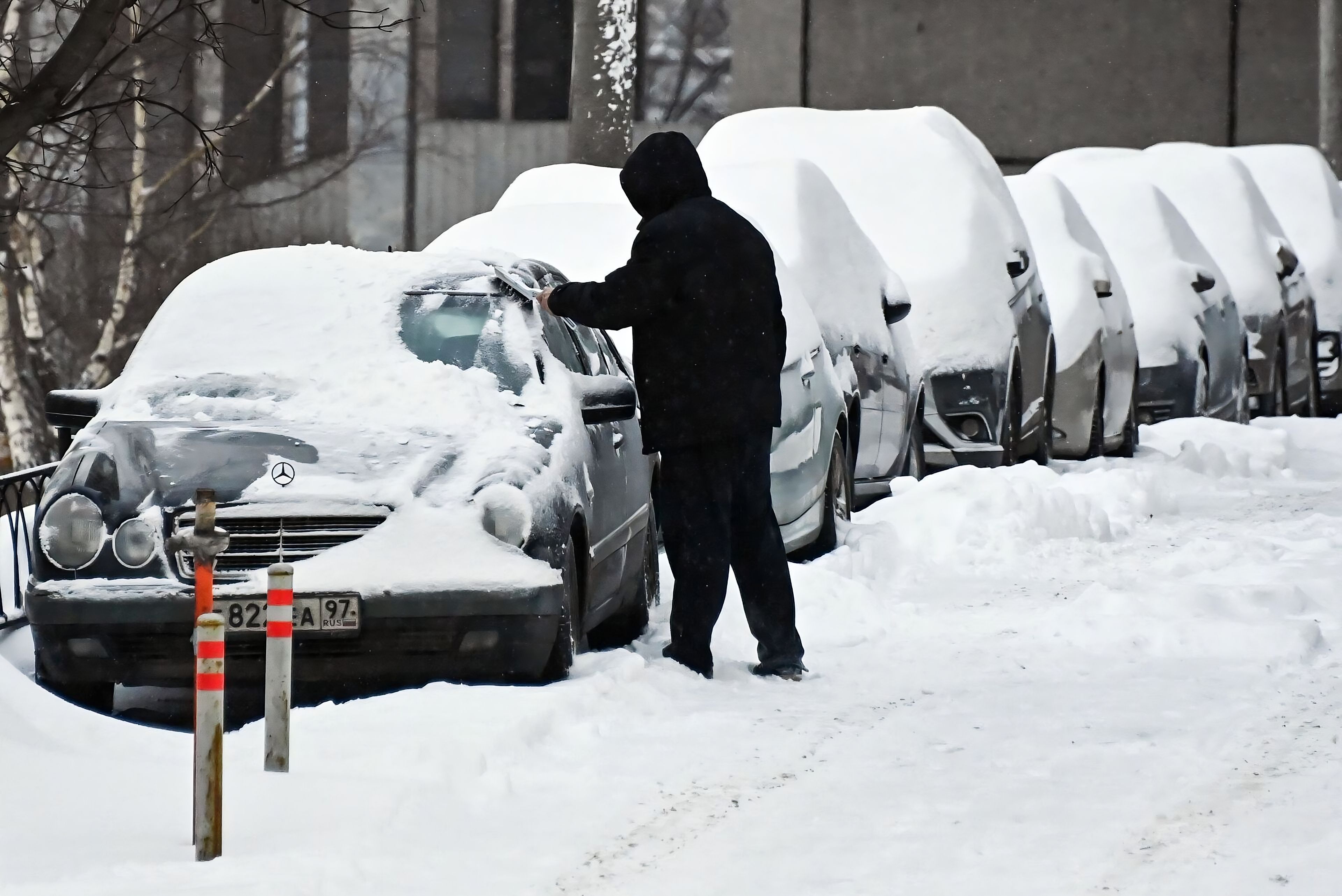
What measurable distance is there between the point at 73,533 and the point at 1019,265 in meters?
8.34

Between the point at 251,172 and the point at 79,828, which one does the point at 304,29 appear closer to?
the point at 251,172

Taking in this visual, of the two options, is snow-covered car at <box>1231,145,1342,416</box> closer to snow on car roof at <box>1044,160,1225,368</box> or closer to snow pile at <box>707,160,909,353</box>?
snow on car roof at <box>1044,160,1225,368</box>

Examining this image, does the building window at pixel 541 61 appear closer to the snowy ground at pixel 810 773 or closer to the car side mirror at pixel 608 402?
the snowy ground at pixel 810 773

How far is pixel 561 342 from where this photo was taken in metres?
7.59

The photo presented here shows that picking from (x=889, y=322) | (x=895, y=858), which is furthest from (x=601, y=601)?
(x=889, y=322)

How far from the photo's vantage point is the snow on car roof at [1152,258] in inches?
669

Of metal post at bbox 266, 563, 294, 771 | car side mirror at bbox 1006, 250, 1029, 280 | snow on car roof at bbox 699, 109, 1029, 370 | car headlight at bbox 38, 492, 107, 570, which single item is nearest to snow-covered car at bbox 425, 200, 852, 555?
snow on car roof at bbox 699, 109, 1029, 370

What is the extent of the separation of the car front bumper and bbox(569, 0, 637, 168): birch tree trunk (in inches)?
353

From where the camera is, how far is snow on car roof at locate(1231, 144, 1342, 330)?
2222 cm

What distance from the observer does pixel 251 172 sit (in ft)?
64.8

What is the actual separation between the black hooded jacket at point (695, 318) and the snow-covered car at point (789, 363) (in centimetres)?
193

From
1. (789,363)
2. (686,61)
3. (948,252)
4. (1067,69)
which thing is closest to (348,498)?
(789,363)

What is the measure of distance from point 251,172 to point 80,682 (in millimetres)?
14003

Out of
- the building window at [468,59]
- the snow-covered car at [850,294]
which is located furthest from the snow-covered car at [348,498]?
the building window at [468,59]
